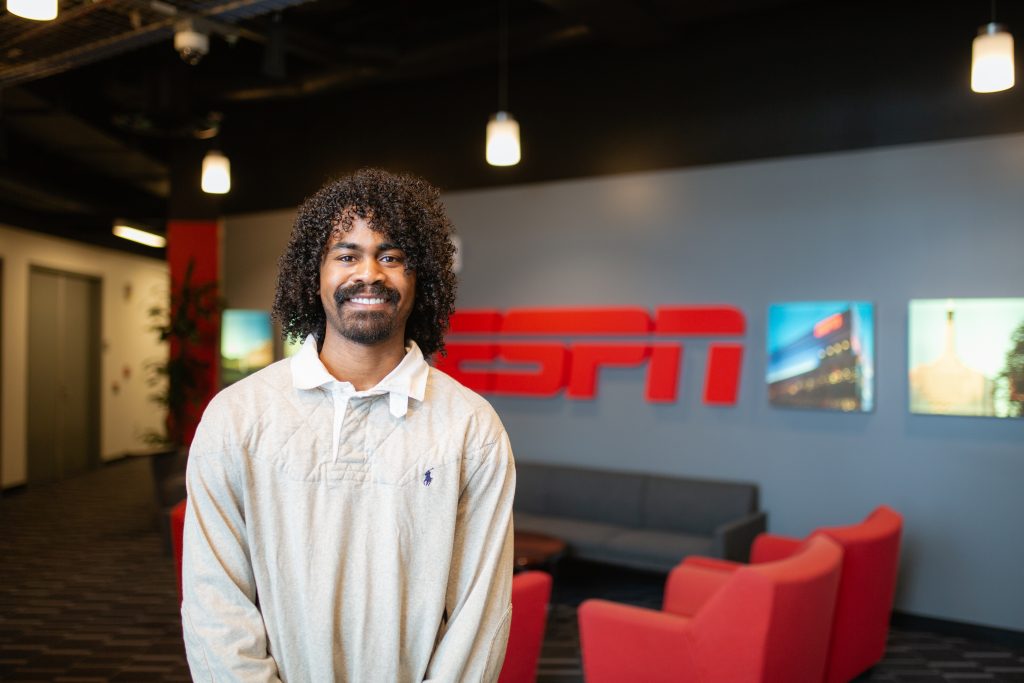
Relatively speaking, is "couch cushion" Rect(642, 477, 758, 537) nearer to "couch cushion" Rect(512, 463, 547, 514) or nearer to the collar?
"couch cushion" Rect(512, 463, 547, 514)

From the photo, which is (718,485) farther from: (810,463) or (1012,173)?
(1012,173)

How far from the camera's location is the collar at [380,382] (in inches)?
63.9

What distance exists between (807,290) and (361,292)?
4.30 metres

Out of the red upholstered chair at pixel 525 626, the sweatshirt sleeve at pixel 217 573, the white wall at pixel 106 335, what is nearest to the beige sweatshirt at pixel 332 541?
the sweatshirt sleeve at pixel 217 573

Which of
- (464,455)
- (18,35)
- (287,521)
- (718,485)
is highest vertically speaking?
(18,35)

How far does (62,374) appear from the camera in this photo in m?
9.72

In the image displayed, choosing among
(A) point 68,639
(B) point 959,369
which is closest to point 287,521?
(A) point 68,639

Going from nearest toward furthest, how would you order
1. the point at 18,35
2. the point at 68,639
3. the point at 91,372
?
the point at 18,35
the point at 68,639
the point at 91,372

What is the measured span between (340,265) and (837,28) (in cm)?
465

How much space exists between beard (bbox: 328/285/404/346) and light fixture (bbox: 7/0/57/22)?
7.91 ft

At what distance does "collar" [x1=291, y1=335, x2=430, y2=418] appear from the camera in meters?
1.62

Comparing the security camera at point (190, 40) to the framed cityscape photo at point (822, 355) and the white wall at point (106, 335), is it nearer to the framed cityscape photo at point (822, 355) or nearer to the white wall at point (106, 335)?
the framed cityscape photo at point (822, 355)

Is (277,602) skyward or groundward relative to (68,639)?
skyward

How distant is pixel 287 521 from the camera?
1568 millimetres
